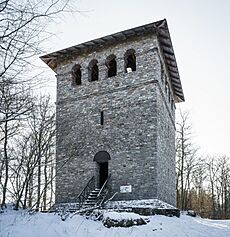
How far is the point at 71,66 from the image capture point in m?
19.1

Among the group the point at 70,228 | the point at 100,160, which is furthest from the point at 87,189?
the point at 70,228

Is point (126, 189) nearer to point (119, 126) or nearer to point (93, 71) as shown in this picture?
point (119, 126)

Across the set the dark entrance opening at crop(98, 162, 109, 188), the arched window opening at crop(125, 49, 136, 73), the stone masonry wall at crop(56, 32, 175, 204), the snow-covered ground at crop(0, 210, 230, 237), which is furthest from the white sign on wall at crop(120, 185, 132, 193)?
the arched window opening at crop(125, 49, 136, 73)

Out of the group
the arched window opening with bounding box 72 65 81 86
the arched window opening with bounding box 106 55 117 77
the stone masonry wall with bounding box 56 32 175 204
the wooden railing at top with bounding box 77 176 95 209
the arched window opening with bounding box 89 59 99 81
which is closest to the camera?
the stone masonry wall with bounding box 56 32 175 204

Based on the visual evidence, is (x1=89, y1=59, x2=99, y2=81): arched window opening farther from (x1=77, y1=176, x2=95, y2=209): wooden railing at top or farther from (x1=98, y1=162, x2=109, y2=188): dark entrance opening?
(x1=77, y1=176, x2=95, y2=209): wooden railing at top

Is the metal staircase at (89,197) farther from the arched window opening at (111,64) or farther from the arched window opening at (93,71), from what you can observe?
the arched window opening at (111,64)

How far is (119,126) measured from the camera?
1652 centimetres

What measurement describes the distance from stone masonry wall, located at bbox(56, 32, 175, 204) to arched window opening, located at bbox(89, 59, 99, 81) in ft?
0.84

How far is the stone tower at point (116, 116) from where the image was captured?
1551 centimetres

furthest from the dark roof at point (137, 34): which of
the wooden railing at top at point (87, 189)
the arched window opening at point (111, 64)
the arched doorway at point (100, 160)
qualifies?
the wooden railing at top at point (87, 189)

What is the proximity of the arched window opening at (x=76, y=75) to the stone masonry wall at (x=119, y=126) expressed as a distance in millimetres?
244

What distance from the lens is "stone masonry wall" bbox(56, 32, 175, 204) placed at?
15.4m

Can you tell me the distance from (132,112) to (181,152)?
13324mm

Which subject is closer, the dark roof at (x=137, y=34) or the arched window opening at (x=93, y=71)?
the dark roof at (x=137, y=34)
